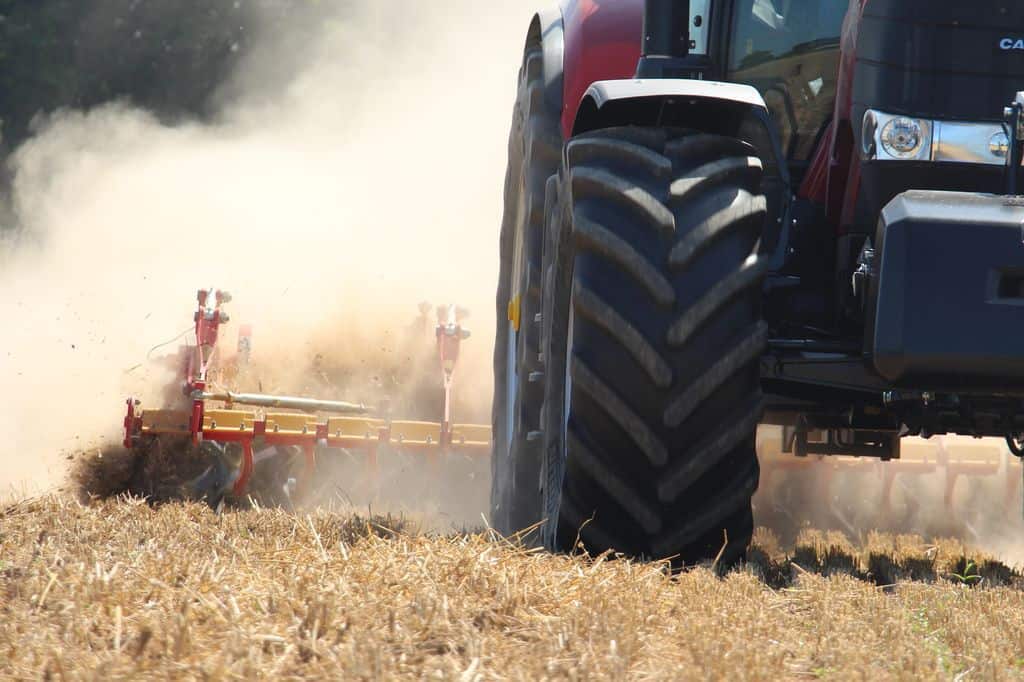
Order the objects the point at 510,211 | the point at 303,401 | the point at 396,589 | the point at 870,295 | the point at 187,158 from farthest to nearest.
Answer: the point at 187,158, the point at 303,401, the point at 510,211, the point at 870,295, the point at 396,589

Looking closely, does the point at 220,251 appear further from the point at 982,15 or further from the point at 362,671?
the point at 362,671

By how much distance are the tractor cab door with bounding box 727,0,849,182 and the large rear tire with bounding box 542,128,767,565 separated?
3.64 feet

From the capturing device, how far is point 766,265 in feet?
13.0

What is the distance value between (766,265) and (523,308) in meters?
1.70

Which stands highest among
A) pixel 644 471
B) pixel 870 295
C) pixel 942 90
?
pixel 942 90

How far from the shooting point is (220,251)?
13500 mm

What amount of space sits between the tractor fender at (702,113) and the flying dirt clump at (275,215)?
451 cm

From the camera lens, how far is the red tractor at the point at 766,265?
376 centimetres

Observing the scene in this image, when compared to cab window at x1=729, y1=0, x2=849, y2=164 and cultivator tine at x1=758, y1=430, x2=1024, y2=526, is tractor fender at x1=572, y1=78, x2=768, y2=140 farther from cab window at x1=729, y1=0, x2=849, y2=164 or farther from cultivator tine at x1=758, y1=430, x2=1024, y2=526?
cultivator tine at x1=758, y1=430, x2=1024, y2=526

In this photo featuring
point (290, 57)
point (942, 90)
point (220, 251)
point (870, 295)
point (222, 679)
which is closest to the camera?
point (222, 679)

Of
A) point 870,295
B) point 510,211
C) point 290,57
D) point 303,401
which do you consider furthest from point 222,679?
point 290,57

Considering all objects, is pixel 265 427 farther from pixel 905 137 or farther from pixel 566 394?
pixel 905 137

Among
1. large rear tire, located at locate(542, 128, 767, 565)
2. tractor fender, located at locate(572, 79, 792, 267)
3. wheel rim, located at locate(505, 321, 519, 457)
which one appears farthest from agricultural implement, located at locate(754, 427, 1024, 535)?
large rear tire, located at locate(542, 128, 767, 565)

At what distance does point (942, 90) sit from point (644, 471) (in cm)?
138
